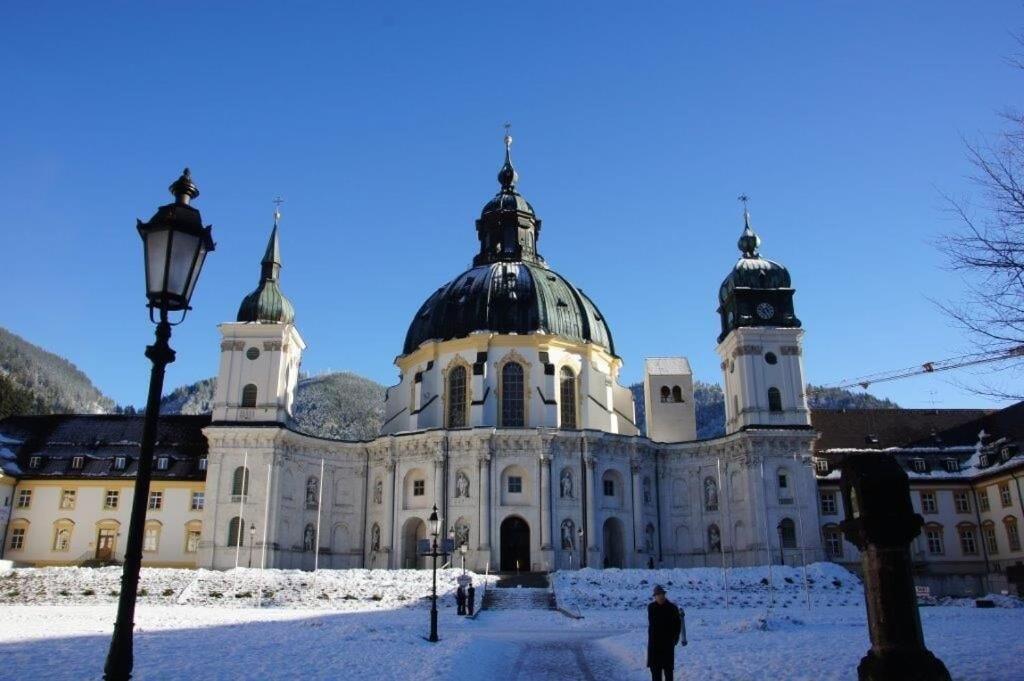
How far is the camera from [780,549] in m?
58.9

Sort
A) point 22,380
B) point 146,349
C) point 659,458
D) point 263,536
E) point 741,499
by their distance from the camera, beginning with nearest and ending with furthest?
point 146,349
point 263,536
point 741,499
point 659,458
point 22,380

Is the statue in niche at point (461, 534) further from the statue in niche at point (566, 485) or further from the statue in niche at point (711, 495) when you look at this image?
the statue in niche at point (711, 495)

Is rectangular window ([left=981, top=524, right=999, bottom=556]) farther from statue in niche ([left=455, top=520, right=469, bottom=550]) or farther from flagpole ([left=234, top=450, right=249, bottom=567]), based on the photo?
flagpole ([left=234, top=450, right=249, bottom=567])

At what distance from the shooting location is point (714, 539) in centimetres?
6259

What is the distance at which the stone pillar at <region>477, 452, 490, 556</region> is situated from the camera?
5709cm

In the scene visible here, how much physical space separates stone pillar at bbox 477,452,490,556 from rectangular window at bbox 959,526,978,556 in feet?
116

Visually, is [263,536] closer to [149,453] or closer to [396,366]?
[396,366]

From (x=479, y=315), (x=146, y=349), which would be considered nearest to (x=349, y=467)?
(x=479, y=315)

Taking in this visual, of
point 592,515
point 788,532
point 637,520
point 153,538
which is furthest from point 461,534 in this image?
point 788,532

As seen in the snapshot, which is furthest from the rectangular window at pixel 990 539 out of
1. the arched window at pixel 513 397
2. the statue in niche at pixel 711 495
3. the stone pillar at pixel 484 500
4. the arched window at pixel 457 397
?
the arched window at pixel 457 397

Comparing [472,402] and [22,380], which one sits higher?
[22,380]

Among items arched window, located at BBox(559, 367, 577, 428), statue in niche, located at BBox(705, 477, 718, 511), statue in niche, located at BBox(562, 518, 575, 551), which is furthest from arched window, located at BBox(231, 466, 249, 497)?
statue in niche, located at BBox(705, 477, 718, 511)

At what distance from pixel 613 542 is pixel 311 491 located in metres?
22.4

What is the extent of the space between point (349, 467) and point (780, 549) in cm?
3187
